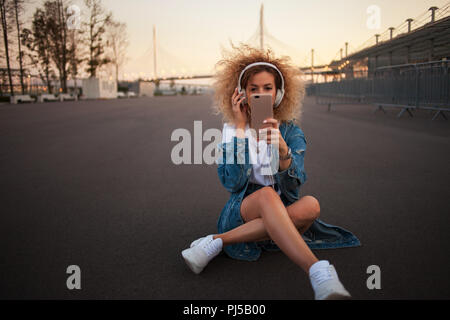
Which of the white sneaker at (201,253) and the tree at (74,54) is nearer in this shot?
the white sneaker at (201,253)

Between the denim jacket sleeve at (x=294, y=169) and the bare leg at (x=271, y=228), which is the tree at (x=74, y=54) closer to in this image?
the denim jacket sleeve at (x=294, y=169)

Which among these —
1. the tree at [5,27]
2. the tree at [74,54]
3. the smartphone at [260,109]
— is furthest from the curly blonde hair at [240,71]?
the tree at [74,54]

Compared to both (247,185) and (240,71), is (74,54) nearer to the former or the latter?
(240,71)

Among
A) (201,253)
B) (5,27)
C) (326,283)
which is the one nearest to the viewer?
(326,283)

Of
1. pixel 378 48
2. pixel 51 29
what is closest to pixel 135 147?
pixel 378 48

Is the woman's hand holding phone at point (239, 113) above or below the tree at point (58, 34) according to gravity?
below

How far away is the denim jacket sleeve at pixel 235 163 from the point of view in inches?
102

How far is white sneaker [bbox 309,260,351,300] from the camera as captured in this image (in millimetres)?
1928

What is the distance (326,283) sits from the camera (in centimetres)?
197

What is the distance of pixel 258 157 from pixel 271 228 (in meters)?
0.56

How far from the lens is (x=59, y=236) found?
315 cm

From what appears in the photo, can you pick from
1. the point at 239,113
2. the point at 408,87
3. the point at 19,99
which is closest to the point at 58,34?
the point at 19,99

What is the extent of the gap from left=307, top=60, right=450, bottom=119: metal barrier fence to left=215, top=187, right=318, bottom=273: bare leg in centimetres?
1041
